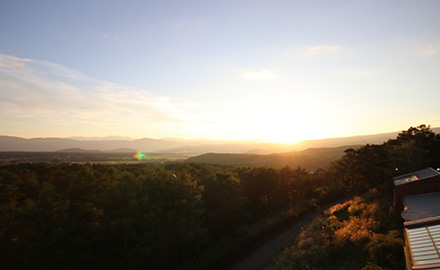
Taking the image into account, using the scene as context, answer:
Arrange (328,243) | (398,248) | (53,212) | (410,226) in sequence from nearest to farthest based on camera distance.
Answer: (410,226) → (398,248) → (53,212) → (328,243)

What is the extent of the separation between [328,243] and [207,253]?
15437 mm

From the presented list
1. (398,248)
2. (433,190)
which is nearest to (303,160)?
(433,190)

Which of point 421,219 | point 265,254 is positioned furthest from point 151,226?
point 421,219

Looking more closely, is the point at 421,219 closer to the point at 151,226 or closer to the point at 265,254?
the point at 265,254

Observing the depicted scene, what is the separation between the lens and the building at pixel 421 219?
38.8ft

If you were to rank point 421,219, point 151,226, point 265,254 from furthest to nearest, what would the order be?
1. point 265,254
2. point 151,226
3. point 421,219

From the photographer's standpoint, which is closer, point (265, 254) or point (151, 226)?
point (151, 226)

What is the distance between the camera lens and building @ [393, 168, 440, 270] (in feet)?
38.8

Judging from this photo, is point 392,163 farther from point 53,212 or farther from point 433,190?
point 53,212

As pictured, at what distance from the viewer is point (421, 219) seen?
55.9 ft

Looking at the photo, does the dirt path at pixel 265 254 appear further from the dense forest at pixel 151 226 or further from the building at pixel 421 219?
the building at pixel 421 219

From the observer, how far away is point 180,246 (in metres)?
29.2

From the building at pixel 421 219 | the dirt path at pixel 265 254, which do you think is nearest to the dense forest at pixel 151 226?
the dirt path at pixel 265 254

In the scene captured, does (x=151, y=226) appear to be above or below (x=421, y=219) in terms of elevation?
below
